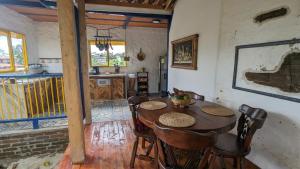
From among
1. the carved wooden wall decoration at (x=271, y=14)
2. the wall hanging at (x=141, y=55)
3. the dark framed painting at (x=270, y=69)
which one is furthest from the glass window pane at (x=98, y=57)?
the carved wooden wall decoration at (x=271, y=14)

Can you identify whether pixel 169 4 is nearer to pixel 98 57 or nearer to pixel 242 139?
pixel 98 57

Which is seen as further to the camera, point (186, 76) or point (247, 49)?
point (186, 76)

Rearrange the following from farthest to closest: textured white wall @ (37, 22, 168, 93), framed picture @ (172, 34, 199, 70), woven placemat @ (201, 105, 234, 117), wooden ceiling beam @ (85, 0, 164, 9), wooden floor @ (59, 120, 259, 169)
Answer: textured white wall @ (37, 22, 168, 93)
wooden ceiling beam @ (85, 0, 164, 9)
framed picture @ (172, 34, 199, 70)
wooden floor @ (59, 120, 259, 169)
woven placemat @ (201, 105, 234, 117)

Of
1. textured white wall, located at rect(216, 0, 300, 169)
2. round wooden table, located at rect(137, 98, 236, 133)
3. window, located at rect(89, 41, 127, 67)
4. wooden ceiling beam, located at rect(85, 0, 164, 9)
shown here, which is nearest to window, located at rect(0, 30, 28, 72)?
window, located at rect(89, 41, 127, 67)

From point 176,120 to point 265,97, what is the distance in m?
1.12

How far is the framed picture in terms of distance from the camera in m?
3.07

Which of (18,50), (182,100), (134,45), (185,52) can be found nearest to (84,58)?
(185,52)

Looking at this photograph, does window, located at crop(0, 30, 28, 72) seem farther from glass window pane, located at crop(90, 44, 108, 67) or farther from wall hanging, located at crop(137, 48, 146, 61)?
wall hanging, located at crop(137, 48, 146, 61)

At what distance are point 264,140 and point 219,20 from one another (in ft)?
5.70

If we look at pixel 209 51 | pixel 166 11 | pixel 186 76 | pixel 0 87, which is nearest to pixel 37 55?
pixel 0 87

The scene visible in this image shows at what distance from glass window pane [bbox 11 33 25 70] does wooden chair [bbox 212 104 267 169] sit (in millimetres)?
5205

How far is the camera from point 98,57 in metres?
6.02

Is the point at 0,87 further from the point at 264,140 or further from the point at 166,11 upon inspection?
the point at 264,140

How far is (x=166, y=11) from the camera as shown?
4.23m
